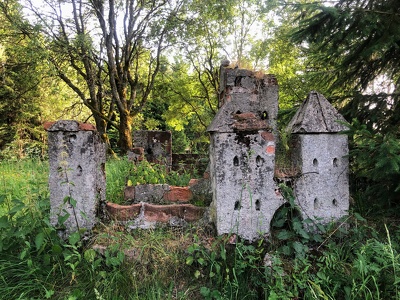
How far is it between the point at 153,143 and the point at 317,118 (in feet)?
15.8

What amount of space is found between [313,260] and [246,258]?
0.63m

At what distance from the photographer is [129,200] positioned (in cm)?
394

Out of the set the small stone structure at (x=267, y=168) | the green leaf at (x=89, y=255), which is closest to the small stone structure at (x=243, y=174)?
the small stone structure at (x=267, y=168)

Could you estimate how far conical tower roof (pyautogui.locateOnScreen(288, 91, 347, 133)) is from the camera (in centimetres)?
304

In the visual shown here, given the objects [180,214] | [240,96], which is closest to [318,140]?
[240,96]

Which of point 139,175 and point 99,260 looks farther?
point 139,175

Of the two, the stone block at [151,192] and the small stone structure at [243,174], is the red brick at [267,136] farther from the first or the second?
the stone block at [151,192]

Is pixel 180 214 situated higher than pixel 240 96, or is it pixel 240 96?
pixel 240 96

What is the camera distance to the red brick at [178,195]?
3826 mm

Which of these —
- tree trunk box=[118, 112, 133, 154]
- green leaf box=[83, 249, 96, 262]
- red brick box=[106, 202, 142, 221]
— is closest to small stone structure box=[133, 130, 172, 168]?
red brick box=[106, 202, 142, 221]

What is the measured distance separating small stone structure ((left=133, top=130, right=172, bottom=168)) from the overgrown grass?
4.07 m

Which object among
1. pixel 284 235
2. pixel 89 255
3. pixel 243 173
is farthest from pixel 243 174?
pixel 89 255

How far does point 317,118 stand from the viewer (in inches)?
121

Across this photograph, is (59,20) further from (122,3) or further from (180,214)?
(180,214)
